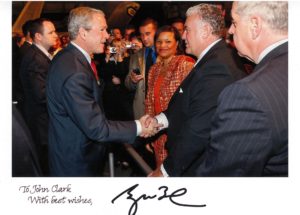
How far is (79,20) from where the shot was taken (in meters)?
2.48

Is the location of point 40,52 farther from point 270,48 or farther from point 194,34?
point 270,48

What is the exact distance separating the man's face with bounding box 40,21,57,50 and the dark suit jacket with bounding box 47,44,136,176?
167cm

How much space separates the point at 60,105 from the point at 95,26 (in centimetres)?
62

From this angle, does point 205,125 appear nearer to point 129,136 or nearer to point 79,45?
point 129,136

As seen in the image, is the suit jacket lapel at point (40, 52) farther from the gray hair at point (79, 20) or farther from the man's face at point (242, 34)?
the man's face at point (242, 34)

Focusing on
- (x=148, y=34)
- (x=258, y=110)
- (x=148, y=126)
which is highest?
(x=148, y=34)

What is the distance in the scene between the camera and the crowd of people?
4.40 ft

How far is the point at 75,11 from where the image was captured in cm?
252

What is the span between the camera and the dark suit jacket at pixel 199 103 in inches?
82.0

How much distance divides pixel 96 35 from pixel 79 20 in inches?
5.9

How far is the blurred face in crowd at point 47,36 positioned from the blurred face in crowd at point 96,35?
1.61 metres
